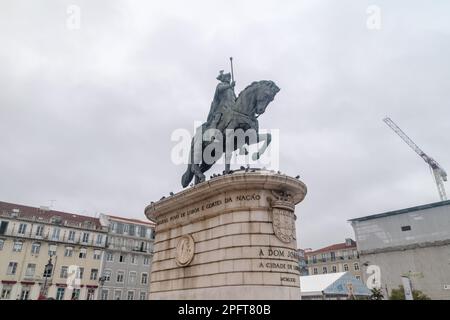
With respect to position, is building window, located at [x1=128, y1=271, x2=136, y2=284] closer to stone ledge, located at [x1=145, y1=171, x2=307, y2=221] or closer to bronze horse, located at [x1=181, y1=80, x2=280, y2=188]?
stone ledge, located at [x1=145, y1=171, x2=307, y2=221]

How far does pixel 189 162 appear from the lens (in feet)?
54.2

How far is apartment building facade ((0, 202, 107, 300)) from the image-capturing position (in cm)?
5438

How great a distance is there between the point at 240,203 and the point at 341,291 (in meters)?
25.9

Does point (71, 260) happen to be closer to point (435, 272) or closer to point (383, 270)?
point (383, 270)

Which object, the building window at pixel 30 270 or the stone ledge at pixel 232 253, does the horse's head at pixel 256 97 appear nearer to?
the stone ledge at pixel 232 253

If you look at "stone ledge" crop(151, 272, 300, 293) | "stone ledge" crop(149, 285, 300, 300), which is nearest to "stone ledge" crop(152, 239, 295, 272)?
"stone ledge" crop(151, 272, 300, 293)

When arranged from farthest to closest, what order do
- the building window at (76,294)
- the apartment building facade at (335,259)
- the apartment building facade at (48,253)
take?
the apartment building facade at (335,259), the building window at (76,294), the apartment building facade at (48,253)

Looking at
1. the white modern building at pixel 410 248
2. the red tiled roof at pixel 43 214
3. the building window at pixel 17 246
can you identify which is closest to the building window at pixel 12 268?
the building window at pixel 17 246

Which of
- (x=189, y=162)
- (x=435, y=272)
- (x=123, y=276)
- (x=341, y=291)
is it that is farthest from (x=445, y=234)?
(x=123, y=276)

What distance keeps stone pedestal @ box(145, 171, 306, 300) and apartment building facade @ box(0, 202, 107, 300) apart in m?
48.7

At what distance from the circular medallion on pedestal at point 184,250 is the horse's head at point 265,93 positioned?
5922 millimetres

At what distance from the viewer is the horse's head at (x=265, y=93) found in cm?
1380

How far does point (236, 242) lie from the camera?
11305mm
